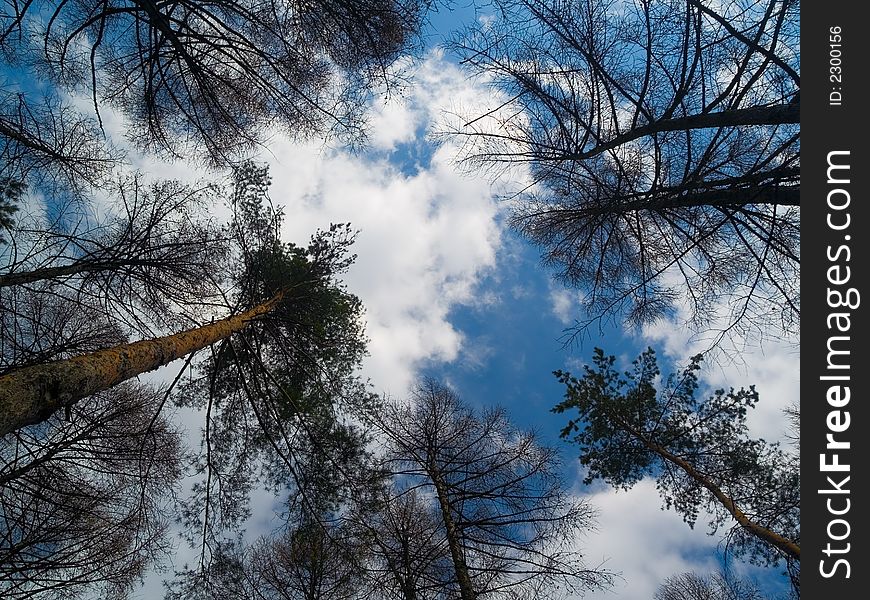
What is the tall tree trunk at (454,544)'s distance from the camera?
194 inches

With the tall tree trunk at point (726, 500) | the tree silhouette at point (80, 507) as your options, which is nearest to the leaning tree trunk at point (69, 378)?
the tree silhouette at point (80, 507)

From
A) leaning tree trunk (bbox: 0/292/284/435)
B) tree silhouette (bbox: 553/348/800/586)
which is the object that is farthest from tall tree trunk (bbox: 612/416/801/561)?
leaning tree trunk (bbox: 0/292/284/435)

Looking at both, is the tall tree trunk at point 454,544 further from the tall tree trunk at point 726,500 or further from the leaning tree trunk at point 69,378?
the leaning tree trunk at point 69,378

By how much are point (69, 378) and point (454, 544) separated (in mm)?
4962

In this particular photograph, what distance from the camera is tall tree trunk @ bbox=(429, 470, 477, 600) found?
4934 mm

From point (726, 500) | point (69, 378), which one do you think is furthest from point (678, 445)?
point (69, 378)

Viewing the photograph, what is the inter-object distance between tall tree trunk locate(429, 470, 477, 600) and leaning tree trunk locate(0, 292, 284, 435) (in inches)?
170

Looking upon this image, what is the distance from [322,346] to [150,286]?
107 inches

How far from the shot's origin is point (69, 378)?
8.77 feet

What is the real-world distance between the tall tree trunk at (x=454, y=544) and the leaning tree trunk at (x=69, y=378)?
4.32 meters

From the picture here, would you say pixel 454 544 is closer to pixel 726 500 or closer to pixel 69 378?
pixel 726 500
